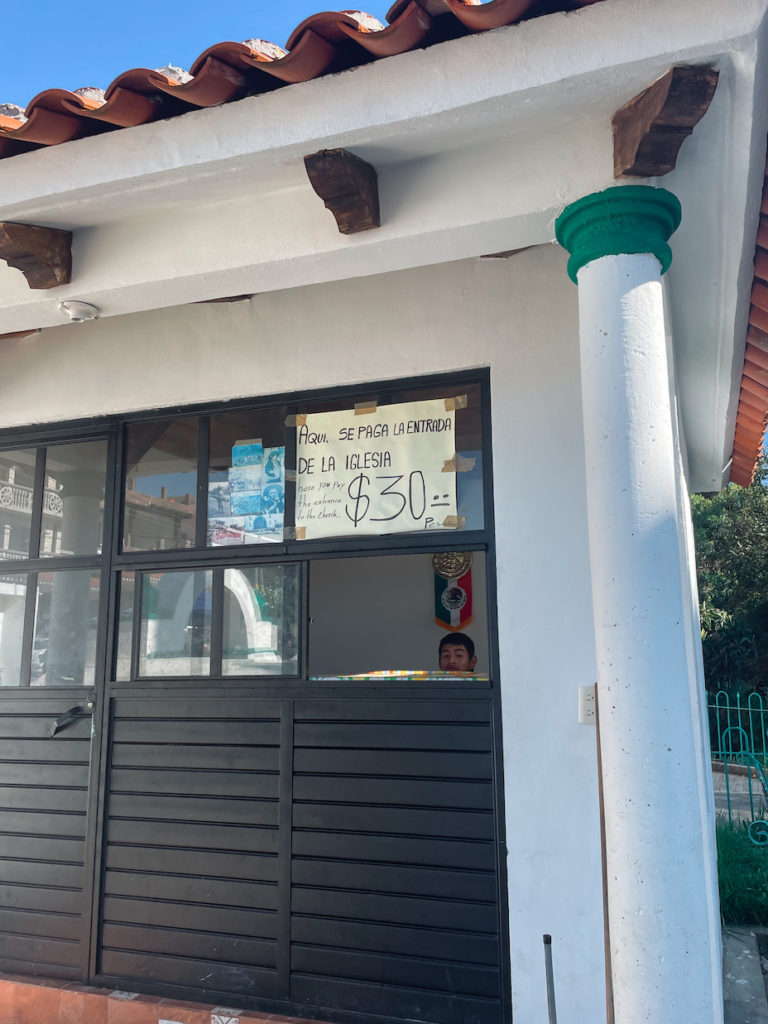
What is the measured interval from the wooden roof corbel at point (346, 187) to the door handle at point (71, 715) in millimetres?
2638

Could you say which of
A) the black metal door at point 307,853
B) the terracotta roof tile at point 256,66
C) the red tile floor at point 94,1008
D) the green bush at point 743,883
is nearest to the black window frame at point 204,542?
the black metal door at point 307,853

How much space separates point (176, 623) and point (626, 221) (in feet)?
8.79

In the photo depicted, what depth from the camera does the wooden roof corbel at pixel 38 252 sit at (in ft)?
9.66

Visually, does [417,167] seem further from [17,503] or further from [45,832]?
[45,832]

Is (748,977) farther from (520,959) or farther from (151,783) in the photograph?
(151,783)

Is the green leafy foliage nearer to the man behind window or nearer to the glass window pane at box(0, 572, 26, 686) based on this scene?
the man behind window

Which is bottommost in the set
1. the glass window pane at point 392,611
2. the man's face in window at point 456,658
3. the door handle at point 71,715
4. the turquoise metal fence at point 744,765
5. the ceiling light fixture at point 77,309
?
the turquoise metal fence at point 744,765

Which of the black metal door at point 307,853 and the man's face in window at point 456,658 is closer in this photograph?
the black metal door at point 307,853

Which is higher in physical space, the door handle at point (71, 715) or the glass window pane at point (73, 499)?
the glass window pane at point (73, 499)

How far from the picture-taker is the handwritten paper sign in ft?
11.5

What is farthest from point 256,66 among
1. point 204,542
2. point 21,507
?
point 21,507

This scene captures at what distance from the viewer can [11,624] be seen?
431cm

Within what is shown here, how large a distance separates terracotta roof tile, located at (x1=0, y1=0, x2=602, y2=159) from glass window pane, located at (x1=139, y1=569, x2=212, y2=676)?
2.00 meters

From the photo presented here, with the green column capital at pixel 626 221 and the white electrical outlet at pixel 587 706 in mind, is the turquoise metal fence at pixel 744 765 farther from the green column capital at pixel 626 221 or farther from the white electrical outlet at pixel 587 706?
the green column capital at pixel 626 221
